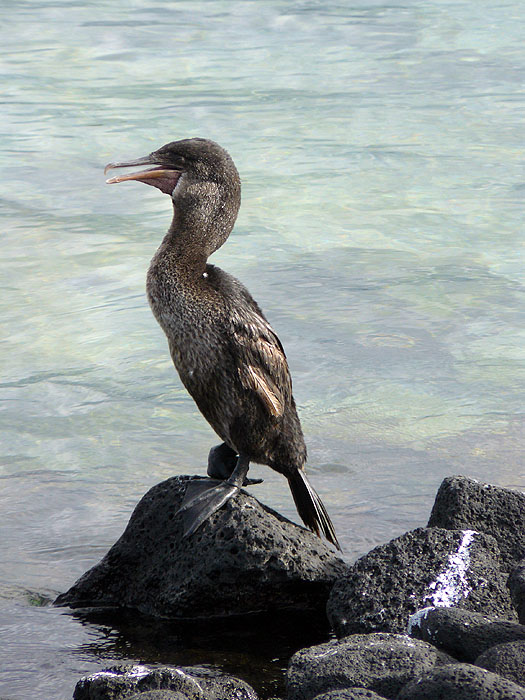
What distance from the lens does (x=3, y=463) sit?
214 inches

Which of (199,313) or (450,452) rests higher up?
(199,313)

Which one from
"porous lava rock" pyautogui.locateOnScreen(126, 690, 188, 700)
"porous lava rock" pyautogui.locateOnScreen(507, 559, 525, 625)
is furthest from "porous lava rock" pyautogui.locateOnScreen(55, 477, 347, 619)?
"porous lava rock" pyautogui.locateOnScreen(126, 690, 188, 700)

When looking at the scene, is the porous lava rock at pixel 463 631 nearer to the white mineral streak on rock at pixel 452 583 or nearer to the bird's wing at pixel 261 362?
the white mineral streak on rock at pixel 452 583

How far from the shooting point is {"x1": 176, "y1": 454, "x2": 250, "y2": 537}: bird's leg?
12.9 ft

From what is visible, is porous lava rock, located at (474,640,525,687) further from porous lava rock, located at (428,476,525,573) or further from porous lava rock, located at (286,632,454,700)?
porous lava rock, located at (428,476,525,573)

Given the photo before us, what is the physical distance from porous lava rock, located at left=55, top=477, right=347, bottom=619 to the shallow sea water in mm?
159

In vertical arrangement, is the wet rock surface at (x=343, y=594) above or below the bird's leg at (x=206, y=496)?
below

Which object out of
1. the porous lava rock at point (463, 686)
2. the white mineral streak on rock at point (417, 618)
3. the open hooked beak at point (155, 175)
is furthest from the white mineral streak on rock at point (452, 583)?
the open hooked beak at point (155, 175)

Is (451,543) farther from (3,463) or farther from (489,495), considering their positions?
(3,463)

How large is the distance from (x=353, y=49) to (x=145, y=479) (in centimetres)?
1010

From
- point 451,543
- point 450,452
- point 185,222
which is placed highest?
point 185,222

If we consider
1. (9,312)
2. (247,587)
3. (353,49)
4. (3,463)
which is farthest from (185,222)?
(353,49)

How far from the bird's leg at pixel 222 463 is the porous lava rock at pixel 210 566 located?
193mm

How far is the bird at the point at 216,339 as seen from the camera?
13.3ft
